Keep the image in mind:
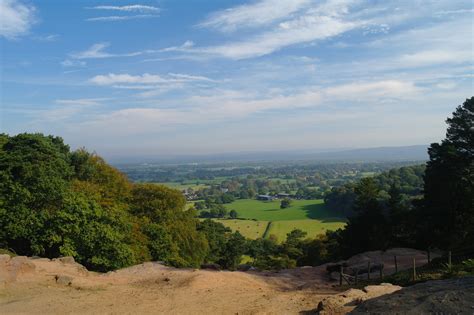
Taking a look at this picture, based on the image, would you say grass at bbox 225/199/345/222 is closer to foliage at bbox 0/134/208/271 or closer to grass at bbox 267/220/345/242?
grass at bbox 267/220/345/242

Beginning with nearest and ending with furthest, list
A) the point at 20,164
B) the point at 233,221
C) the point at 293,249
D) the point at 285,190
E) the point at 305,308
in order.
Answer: the point at 305,308 → the point at 20,164 → the point at 293,249 → the point at 233,221 → the point at 285,190

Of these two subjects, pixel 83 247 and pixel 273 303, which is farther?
pixel 83 247

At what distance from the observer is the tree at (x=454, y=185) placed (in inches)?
1058

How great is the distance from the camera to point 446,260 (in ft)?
65.0

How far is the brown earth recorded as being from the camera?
13711 millimetres

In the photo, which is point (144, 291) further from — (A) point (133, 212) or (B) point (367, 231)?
(B) point (367, 231)

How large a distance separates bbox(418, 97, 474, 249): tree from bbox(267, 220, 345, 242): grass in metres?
34.9

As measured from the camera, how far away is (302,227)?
70.1 meters

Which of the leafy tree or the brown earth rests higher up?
the brown earth

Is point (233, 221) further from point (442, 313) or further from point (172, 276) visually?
point (442, 313)

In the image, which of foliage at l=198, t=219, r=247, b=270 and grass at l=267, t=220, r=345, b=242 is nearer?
foliage at l=198, t=219, r=247, b=270

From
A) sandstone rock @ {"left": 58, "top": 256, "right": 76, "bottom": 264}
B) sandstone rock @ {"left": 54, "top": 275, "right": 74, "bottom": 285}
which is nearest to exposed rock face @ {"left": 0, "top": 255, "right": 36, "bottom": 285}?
sandstone rock @ {"left": 54, "top": 275, "right": 74, "bottom": 285}

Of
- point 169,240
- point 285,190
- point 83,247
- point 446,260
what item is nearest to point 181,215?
point 169,240

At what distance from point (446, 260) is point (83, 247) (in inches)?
790
